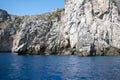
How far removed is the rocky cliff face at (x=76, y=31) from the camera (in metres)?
91.1

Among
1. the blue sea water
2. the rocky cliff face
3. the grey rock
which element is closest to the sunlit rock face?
the rocky cliff face

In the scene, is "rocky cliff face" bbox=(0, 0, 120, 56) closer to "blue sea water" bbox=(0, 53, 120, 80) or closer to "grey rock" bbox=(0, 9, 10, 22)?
"blue sea water" bbox=(0, 53, 120, 80)

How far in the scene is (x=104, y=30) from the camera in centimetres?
9444

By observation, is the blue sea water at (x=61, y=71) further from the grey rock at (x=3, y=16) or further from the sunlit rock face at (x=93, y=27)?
the grey rock at (x=3, y=16)

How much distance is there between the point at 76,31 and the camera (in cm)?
9988

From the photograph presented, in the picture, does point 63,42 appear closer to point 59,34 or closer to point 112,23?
point 59,34

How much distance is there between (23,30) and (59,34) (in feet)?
59.4

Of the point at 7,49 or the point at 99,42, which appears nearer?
the point at 99,42

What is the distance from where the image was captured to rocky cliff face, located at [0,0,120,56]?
9112cm

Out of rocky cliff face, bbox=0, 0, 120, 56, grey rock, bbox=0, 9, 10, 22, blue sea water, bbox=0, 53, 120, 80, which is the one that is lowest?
blue sea water, bbox=0, 53, 120, 80

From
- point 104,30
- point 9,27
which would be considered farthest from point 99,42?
point 9,27

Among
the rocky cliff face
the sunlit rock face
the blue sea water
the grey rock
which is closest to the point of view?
the blue sea water

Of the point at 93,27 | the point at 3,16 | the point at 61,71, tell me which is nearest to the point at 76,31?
the point at 93,27

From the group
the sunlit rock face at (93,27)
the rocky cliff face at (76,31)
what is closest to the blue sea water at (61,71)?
the sunlit rock face at (93,27)
